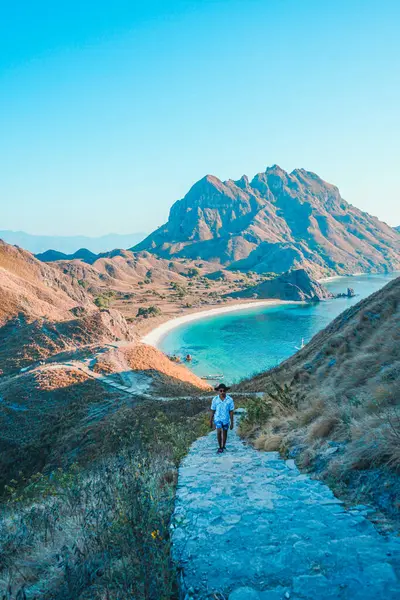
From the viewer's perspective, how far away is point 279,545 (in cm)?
358

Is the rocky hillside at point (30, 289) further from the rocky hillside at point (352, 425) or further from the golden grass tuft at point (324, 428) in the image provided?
the golden grass tuft at point (324, 428)

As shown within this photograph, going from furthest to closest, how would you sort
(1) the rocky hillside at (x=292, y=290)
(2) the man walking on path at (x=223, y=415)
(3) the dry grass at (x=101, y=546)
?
1. (1) the rocky hillside at (x=292, y=290)
2. (2) the man walking on path at (x=223, y=415)
3. (3) the dry grass at (x=101, y=546)

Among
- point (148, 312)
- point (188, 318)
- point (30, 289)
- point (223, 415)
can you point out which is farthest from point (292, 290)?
point (223, 415)

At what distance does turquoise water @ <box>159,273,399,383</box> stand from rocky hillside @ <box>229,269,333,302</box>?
13.2 m

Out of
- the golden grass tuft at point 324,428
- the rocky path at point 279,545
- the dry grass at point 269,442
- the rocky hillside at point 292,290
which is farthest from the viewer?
the rocky hillside at point 292,290

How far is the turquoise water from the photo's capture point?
64688 mm

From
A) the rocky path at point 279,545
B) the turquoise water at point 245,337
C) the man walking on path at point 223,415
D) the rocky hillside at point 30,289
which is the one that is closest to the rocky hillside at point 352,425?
the rocky path at point 279,545

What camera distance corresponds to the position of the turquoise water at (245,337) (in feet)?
212

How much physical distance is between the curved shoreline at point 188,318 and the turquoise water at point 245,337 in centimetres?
201

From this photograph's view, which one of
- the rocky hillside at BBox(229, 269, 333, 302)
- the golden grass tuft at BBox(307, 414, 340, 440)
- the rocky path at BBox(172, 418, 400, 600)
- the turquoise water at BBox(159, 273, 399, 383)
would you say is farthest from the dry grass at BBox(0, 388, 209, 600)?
the rocky hillside at BBox(229, 269, 333, 302)

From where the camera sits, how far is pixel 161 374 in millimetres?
30453

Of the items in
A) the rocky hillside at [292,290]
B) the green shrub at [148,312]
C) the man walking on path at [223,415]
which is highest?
the rocky hillside at [292,290]

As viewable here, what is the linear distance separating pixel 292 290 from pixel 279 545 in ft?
468

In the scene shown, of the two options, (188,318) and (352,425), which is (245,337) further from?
(352,425)
